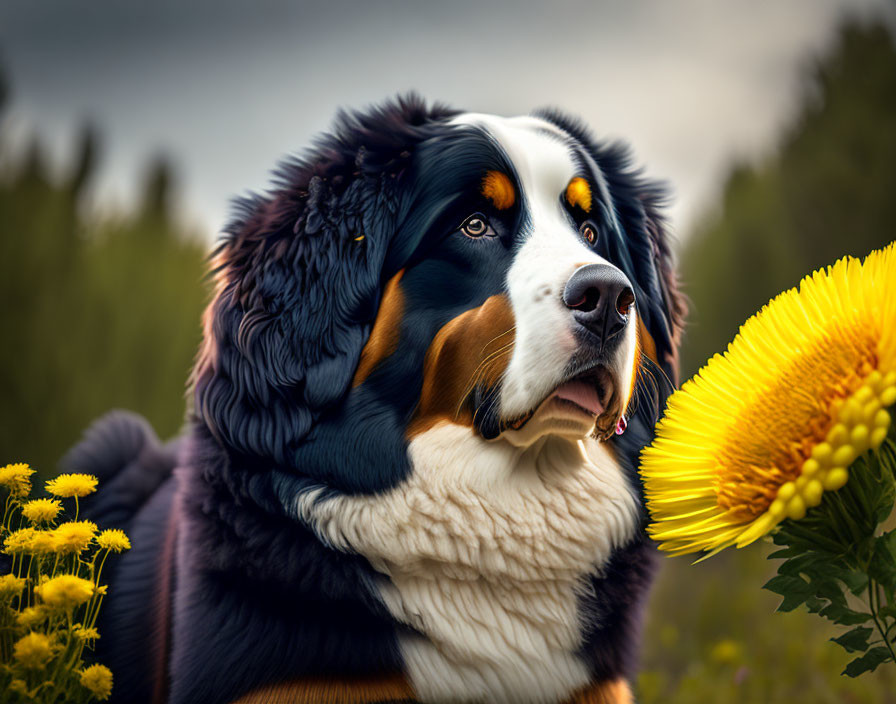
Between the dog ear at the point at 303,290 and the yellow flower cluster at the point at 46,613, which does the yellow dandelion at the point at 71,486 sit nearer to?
the yellow flower cluster at the point at 46,613

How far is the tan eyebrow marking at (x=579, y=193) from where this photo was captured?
7.31 feet

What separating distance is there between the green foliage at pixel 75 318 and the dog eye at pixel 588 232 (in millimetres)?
5514

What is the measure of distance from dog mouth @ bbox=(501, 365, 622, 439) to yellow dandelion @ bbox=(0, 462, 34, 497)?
111cm

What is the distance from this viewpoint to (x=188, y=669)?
193 centimetres

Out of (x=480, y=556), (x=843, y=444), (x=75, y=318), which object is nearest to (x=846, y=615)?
(x=843, y=444)

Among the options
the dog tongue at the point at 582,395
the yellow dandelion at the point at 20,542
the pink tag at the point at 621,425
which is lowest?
the yellow dandelion at the point at 20,542

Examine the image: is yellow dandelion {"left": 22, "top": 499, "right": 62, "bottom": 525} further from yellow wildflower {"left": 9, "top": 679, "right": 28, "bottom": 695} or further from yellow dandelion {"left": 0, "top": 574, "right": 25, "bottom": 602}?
yellow wildflower {"left": 9, "top": 679, "right": 28, "bottom": 695}

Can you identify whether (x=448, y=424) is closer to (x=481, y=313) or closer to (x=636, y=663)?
(x=481, y=313)

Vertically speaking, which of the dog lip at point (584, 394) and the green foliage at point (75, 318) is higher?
the dog lip at point (584, 394)

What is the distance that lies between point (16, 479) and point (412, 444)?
0.91 metres

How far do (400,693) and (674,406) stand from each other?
0.93 metres

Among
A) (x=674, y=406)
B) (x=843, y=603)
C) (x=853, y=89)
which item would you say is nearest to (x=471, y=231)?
(x=674, y=406)

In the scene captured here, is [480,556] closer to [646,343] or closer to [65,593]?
[646,343]

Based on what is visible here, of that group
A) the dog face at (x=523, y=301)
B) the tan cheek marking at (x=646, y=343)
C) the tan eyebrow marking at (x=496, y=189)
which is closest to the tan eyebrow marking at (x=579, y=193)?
the dog face at (x=523, y=301)
